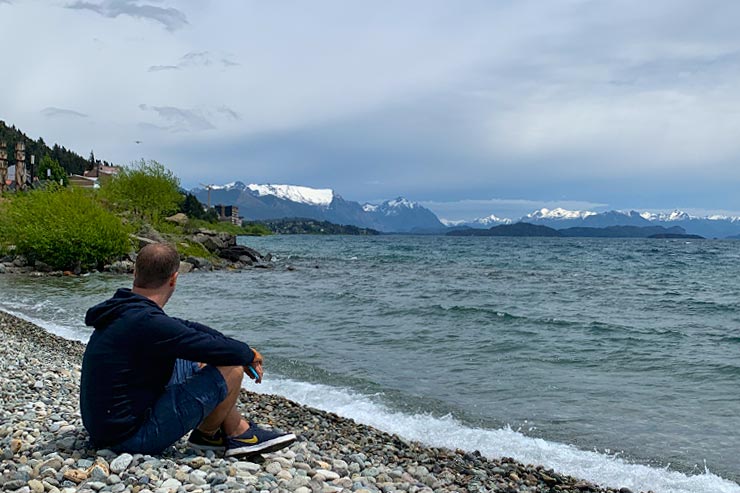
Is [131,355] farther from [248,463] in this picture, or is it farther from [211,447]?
[248,463]

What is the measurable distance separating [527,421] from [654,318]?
17078 millimetres

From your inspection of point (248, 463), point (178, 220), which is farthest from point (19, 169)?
point (248, 463)

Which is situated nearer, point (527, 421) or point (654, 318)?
point (527, 421)

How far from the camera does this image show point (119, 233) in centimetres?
4662

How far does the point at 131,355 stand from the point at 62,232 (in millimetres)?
41377

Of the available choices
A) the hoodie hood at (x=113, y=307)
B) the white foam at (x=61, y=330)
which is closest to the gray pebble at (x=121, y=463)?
the hoodie hood at (x=113, y=307)

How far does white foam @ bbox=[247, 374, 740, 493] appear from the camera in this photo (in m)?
8.45

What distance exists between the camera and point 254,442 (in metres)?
6.54

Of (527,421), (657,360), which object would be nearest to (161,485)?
(527,421)

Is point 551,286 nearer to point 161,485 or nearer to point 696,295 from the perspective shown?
point 696,295

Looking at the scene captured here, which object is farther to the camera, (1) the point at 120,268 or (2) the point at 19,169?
A: (2) the point at 19,169

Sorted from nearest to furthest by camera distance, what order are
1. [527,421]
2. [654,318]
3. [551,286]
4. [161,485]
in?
[161,485] → [527,421] → [654,318] → [551,286]

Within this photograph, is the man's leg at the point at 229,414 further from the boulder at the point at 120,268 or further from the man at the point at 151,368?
the boulder at the point at 120,268

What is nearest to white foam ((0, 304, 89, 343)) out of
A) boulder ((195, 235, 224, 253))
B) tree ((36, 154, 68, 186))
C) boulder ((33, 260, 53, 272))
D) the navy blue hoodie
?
the navy blue hoodie
